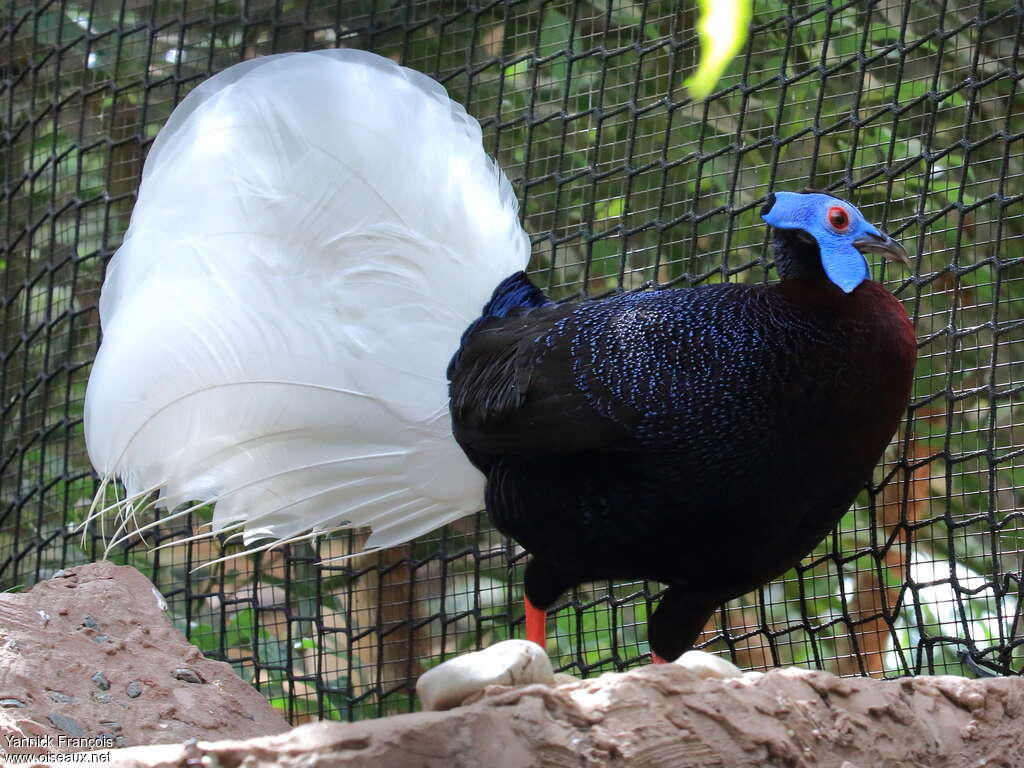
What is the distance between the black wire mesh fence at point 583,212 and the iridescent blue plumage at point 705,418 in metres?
0.72

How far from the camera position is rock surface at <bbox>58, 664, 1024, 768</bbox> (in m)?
1.58

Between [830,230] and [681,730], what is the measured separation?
1.14 m

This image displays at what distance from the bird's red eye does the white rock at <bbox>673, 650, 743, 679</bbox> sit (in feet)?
3.02

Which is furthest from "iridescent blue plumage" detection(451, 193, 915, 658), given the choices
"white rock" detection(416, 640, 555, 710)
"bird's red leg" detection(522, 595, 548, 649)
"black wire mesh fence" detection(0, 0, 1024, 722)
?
"black wire mesh fence" detection(0, 0, 1024, 722)

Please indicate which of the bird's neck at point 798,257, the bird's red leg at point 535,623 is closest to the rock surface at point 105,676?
the bird's red leg at point 535,623

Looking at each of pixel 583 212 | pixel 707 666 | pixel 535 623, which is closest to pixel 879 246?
pixel 707 666

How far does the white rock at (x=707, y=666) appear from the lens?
1.94m

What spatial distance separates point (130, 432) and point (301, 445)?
0.37 metres

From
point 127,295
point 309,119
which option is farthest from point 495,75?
point 127,295

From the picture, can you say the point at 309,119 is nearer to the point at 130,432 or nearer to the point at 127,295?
the point at 127,295

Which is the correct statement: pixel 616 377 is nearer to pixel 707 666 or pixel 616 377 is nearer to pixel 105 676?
pixel 707 666

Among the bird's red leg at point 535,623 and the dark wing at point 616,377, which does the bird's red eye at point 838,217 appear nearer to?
the dark wing at point 616,377

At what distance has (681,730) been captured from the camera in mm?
1705

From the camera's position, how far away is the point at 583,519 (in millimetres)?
2465
